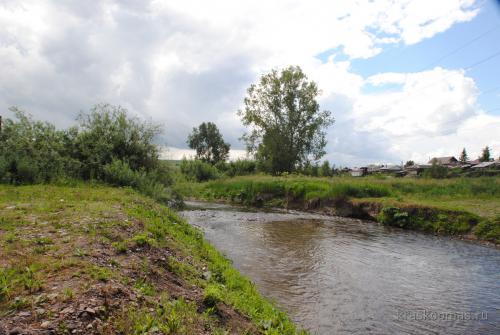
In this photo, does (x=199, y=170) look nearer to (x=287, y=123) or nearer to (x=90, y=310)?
(x=287, y=123)

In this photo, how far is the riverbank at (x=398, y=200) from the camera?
17.8 meters

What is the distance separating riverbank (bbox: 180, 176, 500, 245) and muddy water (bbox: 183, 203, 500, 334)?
1.64 m

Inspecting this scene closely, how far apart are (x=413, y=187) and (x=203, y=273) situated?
25181 mm

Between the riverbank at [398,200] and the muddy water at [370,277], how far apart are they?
5.37 ft

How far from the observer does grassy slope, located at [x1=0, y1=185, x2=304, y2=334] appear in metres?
4.36

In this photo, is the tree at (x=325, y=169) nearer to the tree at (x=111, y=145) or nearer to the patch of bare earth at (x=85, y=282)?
the tree at (x=111, y=145)

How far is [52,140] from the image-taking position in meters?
20.3

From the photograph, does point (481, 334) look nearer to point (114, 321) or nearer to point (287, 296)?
point (287, 296)

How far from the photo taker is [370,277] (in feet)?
34.4

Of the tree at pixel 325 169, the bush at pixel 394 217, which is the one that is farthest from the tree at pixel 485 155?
the bush at pixel 394 217

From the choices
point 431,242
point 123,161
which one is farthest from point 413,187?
point 123,161

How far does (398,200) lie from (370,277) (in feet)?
44.5

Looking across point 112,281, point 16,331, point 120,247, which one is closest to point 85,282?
point 112,281

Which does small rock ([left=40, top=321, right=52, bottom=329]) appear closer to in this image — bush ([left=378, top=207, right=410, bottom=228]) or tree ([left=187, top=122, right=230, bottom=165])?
bush ([left=378, top=207, right=410, bottom=228])
